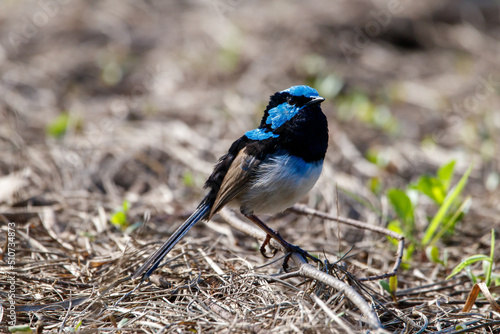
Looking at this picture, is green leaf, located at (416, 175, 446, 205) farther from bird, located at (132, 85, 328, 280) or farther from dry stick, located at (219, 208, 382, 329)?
dry stick, located at (219, 208, 382, 329)

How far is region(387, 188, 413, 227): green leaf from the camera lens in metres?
3.89

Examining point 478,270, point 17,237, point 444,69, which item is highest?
point 444,69

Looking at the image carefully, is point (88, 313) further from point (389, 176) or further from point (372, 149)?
point (372, 149)

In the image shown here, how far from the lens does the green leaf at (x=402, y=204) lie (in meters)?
3.89

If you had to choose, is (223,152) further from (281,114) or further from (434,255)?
(434,255)

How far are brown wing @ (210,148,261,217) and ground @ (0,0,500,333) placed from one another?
33 cm

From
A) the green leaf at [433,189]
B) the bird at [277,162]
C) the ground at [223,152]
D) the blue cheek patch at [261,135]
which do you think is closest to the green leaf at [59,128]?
the ground at [223,152]

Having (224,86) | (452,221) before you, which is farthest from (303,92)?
(224,86)

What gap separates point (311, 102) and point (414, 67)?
5226 mm

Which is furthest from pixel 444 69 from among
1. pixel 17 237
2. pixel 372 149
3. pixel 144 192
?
pixel 17 237

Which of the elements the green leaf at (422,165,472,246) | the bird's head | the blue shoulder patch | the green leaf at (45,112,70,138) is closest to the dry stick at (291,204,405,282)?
the green leaf at (422,165,472,246)

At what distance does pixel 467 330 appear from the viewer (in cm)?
246

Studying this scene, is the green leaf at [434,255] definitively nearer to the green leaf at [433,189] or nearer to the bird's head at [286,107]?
the green leaf at [433,189]

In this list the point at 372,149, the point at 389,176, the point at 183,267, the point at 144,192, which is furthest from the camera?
the point at 372,149
